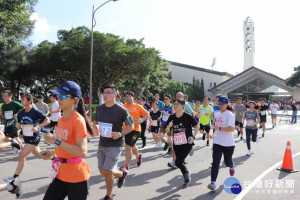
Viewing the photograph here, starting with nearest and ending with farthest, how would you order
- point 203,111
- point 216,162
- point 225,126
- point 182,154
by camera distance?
point 216,162, point 225,126, point 182,154, point 203,111

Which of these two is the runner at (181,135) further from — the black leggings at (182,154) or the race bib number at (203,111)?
the race bib number at (203,111)

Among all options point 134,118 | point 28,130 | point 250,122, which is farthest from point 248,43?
point 28,130

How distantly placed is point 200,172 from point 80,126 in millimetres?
4317

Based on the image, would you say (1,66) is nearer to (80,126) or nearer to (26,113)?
(26,113)

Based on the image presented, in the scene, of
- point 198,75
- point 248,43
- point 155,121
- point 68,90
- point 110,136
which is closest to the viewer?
point 68,90

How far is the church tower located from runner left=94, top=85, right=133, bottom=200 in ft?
215

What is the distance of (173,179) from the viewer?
5543mm

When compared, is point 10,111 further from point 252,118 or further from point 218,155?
point 252,118

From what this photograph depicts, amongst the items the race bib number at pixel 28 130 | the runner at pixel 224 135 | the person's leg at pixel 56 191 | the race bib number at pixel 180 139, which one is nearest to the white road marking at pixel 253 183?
the runner at pixel 224 135

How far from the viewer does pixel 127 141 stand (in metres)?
5.75

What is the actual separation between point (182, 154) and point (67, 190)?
2.87m

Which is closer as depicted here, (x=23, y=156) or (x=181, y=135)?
(x=23, y=156)

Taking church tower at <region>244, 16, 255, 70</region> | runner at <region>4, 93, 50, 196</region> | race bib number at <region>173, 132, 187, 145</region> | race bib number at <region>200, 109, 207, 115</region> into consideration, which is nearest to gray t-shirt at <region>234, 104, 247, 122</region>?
race bib number at <region>200, 109, 207, 115</region>

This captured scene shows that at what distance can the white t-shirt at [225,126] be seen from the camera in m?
4.95
